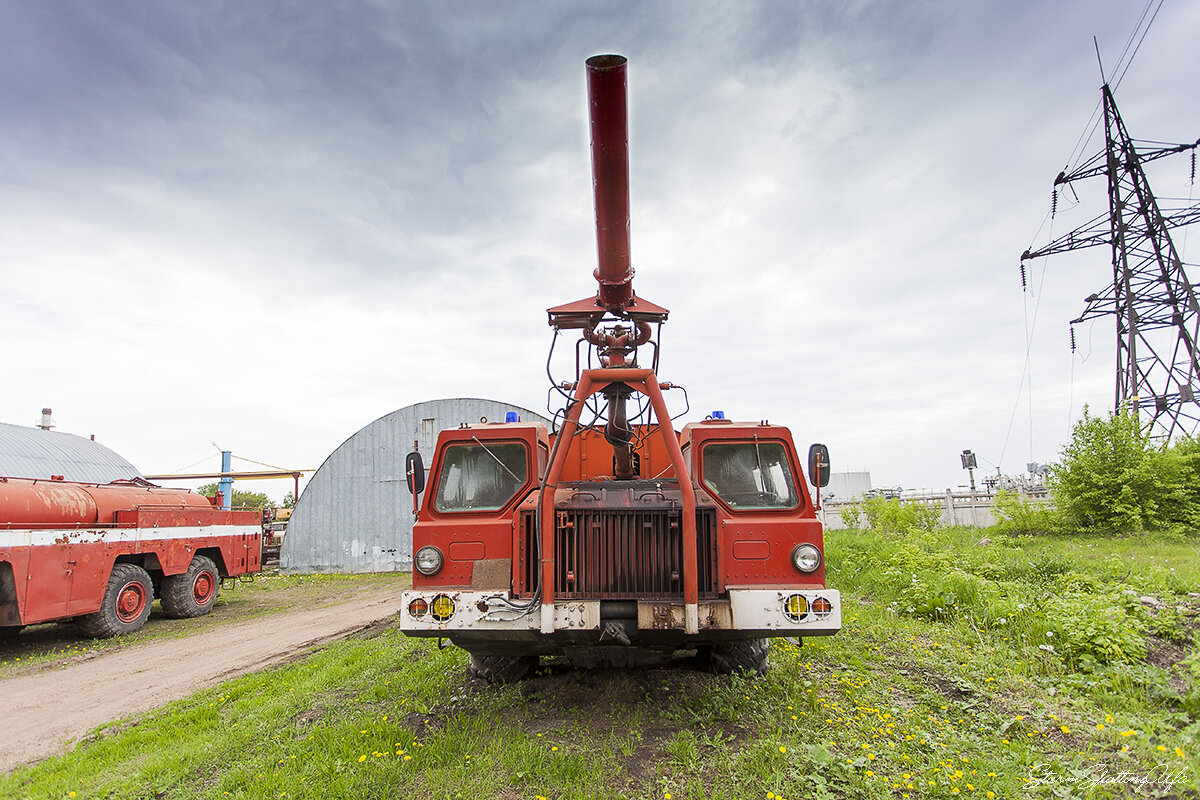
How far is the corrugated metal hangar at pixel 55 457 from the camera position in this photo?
75.6 ft

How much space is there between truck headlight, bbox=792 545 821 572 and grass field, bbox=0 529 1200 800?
3.76 feet

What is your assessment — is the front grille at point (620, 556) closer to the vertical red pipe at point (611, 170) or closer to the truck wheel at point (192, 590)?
the vertical red pipe at point (611, 170)

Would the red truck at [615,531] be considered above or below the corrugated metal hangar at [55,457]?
below

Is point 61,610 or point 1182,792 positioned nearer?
point 1182,792

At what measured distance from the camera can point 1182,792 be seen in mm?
3691

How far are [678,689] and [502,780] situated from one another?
7.18 ft

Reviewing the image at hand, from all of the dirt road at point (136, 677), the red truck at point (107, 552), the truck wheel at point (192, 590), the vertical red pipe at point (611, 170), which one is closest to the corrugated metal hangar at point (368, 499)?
the red truck at point (107, 552)

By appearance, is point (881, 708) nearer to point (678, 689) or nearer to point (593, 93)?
point (678, 689)

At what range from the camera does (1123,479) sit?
15.4 metres

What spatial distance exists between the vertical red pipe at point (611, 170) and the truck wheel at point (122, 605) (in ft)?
36.4

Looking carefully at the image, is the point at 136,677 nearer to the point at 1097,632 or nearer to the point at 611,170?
the point at 611,170

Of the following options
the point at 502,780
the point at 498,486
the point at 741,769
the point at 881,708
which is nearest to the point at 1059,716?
the point at 881,708

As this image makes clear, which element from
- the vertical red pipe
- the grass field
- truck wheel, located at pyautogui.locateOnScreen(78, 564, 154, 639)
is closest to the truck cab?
the grass field

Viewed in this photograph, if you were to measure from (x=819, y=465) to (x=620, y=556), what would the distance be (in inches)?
80.5
